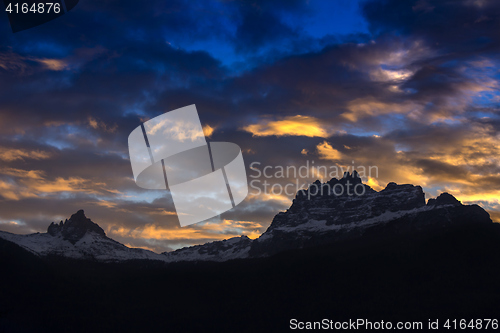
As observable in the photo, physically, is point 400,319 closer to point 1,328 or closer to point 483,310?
point 483,310

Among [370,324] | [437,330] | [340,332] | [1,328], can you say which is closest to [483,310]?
[437,330]

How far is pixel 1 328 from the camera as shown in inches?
7781

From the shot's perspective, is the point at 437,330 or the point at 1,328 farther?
the point at 1,328

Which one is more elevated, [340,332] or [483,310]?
[483,310]

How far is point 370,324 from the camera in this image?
199625mm

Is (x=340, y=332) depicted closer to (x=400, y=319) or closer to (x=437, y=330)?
(x=400, y=319)

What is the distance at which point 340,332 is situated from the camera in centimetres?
19962

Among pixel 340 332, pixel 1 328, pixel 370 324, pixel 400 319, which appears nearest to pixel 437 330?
pixel 400 319

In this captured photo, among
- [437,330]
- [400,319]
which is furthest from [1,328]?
[437,330]

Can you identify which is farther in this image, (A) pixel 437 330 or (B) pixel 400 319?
(B) pixel 400 319

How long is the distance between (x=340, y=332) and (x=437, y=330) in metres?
43.7

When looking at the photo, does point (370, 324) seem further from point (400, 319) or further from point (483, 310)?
point (483, 310)

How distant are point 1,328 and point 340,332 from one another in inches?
6465

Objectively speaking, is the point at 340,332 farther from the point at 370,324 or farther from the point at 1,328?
the point at 1,328
